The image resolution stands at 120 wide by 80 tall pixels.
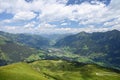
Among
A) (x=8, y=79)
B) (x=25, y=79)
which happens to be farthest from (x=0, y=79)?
(x=25, y=79)

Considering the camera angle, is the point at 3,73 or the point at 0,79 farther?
the point at 3,73

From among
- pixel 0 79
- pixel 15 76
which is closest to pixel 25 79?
pixel 15 76

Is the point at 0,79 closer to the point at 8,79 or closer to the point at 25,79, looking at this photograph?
the point at 8,79

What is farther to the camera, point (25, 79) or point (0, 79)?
point (25, 79)

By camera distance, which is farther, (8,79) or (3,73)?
(3,73)

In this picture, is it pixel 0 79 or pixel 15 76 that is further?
pixel 15 76

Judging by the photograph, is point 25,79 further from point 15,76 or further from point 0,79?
point 0,79
